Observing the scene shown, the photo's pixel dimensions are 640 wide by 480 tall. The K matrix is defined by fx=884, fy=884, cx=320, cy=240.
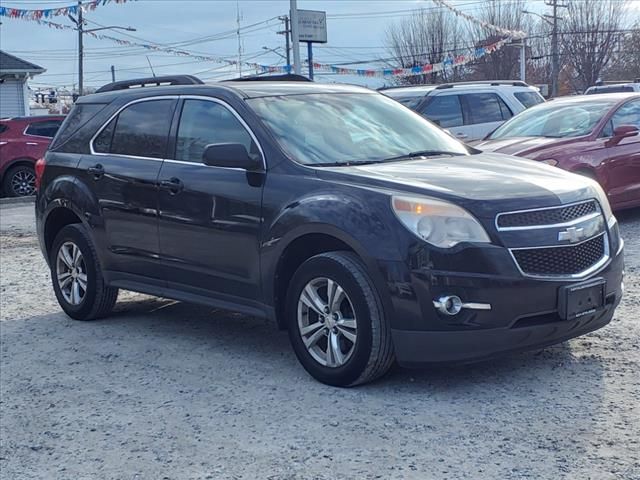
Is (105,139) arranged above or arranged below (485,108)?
below

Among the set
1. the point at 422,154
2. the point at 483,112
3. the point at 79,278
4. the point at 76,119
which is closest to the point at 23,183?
the point at 483,112

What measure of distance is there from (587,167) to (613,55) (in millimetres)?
48727

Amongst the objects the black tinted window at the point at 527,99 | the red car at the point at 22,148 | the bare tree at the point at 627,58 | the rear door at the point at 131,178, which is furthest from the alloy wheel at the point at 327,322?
the bare tree at the point at 627,58

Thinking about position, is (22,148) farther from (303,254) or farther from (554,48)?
(554,48)

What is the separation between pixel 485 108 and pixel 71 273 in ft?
29.9

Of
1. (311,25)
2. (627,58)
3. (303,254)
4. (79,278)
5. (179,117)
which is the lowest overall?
(79,278)

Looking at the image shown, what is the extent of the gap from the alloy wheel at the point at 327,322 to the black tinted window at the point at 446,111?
31.8 feet

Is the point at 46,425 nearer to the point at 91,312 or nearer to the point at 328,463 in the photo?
the point at 328,463

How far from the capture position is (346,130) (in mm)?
5801

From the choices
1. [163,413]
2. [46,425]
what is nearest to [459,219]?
[163,413]

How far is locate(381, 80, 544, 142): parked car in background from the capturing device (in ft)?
46.9

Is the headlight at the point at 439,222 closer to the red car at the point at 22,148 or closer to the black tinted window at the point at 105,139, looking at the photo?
the black tinted window at the point at 105,139

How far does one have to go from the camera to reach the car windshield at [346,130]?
5527 millimetres

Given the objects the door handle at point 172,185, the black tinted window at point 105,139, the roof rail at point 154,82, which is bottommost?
the door handle at point 172,185
